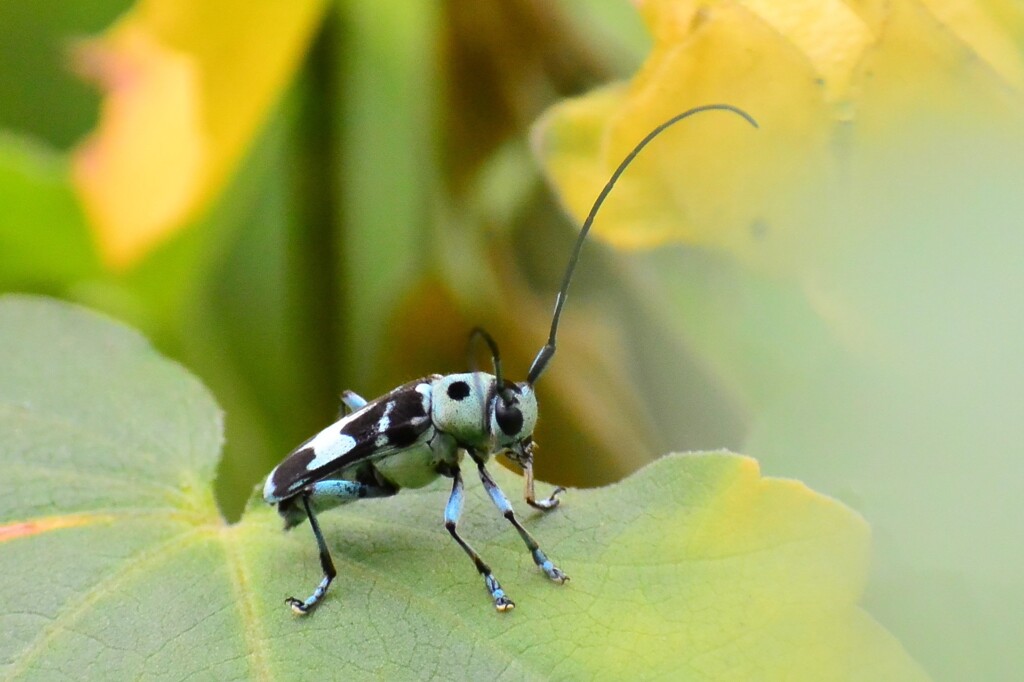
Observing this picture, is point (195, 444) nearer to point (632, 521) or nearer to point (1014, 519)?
point (632, 521)

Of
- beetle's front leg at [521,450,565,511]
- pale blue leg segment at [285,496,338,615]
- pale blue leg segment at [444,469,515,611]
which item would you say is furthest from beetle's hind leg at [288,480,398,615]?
beetle's front leg at [521,450,565,511]

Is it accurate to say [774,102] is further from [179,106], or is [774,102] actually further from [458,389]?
[179,106]

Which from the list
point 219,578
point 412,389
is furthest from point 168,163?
point 219,578

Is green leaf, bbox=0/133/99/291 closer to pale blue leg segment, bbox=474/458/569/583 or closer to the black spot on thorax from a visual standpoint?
the black spot on thorax

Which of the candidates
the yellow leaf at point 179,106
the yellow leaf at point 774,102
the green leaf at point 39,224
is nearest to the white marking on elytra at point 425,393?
the yellow leaf at point 774,102

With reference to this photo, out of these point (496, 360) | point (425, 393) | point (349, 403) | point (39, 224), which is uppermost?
point (496, 360)

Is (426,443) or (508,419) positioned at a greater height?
(508,419)

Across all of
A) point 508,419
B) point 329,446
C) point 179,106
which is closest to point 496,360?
point 508,419
